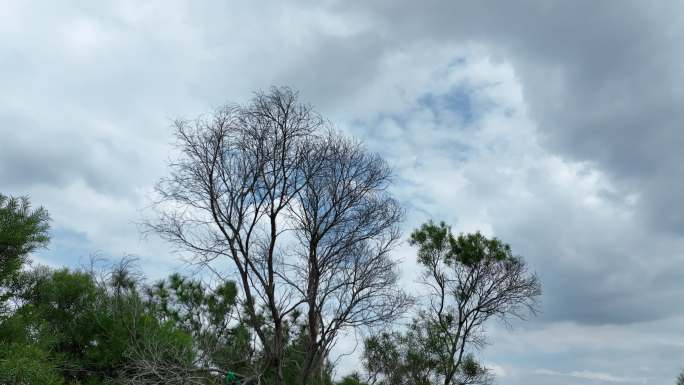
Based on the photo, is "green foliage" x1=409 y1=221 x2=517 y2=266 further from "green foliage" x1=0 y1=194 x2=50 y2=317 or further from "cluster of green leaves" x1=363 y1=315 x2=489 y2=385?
"green foliage" x1=0 y1=194 x2=50 y2=317

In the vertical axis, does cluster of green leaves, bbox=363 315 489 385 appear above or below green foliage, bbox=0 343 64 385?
above

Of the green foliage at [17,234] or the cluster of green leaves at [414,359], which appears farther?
the cluster of green leaves at [414,359]

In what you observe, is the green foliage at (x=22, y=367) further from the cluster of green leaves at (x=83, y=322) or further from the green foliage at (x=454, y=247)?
the green foliage at (x=454, y=247)

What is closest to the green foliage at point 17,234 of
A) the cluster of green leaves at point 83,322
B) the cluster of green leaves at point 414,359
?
the cluster of green leaves at point 83,322

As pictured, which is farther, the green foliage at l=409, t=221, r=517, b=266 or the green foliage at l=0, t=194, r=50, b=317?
the green foliage at l=409, t=221, r=517, b=266

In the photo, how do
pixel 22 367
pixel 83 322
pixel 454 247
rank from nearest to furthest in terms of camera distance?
1. pixel 22 367
2. pixel 83 322
3. pixel 454 247

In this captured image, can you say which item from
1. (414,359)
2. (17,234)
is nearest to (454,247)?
(414,359)

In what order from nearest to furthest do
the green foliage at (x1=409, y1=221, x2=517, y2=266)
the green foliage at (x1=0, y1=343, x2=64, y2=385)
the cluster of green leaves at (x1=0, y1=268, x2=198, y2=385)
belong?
the green foliage at (x1=0, y1=343, x2=64, y2=385) < the cluster of green leaves at (x1=0, y1=268, x2=198, y2=385) < the green foliage at (x1=409, y1=221, x2=517, y2=266)

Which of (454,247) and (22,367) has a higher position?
(454,247)

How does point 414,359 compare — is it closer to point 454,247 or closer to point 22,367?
point 454,247

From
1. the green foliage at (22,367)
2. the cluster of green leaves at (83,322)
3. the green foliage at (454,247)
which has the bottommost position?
the green foliage at (22,367)

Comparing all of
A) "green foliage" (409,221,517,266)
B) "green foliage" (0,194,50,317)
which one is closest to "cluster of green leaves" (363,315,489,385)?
"green foliage" (409,221,517,266)

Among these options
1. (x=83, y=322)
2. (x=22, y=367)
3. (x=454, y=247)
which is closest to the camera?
(x=22, y=367)

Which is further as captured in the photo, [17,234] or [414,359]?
[414,359]
